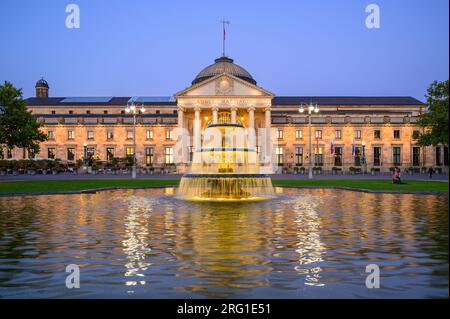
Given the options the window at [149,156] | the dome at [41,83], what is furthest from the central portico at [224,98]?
the dome at [41,83]

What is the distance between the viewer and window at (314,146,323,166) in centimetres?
9338

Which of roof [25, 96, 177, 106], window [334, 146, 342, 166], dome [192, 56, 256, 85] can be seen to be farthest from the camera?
roof [25, 96, 177, 106]

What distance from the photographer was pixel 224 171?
27297 millimetres

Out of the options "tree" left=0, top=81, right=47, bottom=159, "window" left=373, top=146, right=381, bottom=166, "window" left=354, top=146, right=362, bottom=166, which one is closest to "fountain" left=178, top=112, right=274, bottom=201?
"tree" left=0, top=81, right=47, bottom=159

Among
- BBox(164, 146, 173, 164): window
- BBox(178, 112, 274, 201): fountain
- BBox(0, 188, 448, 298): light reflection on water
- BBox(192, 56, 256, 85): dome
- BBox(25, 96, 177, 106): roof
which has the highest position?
BBox(192, 56, 256, 85): dome

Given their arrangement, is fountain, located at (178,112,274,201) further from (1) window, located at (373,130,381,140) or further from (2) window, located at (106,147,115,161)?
(1) window, located at (373,130,381,140)

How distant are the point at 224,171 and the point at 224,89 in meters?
61.1

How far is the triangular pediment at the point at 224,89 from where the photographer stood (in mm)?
86438

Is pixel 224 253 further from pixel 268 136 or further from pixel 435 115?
pixel 268 136

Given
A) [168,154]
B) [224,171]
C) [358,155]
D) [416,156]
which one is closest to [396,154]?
[416,156]

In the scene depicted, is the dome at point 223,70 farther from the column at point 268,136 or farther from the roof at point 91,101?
the column at point 268,136

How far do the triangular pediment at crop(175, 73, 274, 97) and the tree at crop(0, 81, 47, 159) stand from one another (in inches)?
1372

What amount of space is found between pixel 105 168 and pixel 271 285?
80.7 metres
